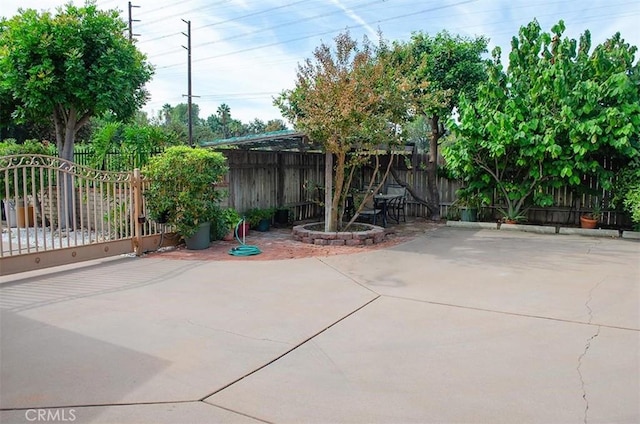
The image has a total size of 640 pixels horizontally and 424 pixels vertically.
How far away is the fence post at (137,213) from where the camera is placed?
7.44 m

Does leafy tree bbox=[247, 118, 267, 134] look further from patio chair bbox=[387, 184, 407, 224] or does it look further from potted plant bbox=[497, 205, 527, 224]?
potted plant bbox=[497, 205, 527, 224]

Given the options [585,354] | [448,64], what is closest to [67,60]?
[448,64]

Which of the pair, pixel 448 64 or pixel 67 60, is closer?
pixel 67 60

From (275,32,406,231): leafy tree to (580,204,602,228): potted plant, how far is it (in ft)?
16.9

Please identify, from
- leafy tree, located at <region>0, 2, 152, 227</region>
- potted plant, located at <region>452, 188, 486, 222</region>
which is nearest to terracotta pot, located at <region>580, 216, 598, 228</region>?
potted plant, located at <region>452, 188, 486, 222</region>

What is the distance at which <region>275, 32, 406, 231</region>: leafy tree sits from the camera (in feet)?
26.7

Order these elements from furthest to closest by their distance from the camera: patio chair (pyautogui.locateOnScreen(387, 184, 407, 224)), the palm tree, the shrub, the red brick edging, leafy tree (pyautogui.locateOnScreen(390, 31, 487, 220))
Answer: the palm tree < patio chair (pyautogui.locateOnScreen(387, 184, 407, 224)) < leafy tree (pyautogui.locateOnScreen(390, 31, 487, 220)) < the red brick edging < the shrub

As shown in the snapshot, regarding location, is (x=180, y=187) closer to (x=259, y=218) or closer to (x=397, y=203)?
(x=259, y=218)

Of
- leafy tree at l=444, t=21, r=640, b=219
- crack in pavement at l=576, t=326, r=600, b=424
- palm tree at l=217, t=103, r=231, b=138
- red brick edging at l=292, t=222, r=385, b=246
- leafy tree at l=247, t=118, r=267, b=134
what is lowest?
crack in pavement at l=576, t=326, r=600, b=424

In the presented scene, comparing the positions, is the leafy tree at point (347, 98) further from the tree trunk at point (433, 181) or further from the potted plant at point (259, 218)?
the tree trunk at point (433, 181)

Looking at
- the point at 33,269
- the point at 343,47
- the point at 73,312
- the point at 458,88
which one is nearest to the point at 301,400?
the point at 73,312

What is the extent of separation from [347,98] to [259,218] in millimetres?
3595

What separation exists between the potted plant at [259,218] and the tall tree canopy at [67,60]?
3.33 metres

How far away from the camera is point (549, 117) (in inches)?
390
